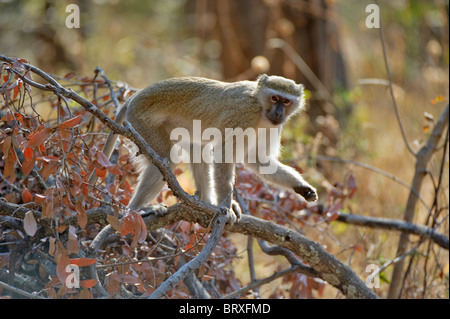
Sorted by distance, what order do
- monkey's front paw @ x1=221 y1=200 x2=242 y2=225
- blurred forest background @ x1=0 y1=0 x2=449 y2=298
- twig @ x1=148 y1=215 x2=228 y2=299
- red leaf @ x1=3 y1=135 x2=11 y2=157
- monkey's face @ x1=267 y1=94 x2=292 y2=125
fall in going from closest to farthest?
twig @ x1=148 y1=215 x2=228 y2=299 < red leaf @ x1=3 y1=135 x2=11 y2=157 < monkey's front paw @ x1=221 y1=200 x2=242 y2=225 < monkey's face @ x1=267 y1=94 x2=292 y2=125 < blurred forest background @ x1=0 y1=0 x2=449 y2=298

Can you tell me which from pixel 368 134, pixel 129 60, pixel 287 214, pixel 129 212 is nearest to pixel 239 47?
pixel 368 134

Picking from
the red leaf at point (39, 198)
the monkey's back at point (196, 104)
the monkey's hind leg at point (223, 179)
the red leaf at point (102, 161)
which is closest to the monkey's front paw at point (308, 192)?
the monkey's hind leg at point (223, 179)

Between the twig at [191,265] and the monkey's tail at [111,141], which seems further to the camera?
the monkey's tail at [111,141]

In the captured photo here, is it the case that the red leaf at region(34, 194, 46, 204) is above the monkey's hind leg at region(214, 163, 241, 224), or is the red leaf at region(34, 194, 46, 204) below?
above

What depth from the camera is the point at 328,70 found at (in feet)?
31.9

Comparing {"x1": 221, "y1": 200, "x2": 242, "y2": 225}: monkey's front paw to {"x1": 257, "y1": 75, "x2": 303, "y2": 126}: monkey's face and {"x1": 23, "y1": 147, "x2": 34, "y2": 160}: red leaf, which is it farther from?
{"x1": 23, "y1": 147, "x2": 34, "y2": 160}: red leaf

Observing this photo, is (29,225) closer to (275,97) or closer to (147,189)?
(147,189)

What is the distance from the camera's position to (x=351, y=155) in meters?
8.30

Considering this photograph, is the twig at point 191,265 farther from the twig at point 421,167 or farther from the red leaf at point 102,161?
the twig at point 421,167

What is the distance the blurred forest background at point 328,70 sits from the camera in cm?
586

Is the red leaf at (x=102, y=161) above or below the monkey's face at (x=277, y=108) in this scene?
below

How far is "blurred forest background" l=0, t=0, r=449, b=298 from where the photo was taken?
19.2 ft

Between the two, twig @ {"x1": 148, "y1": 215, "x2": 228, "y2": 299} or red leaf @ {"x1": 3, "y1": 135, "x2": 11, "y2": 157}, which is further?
red leaf @ {"x1": 3, "y1": 135, "x2": 11, "y2": 157}

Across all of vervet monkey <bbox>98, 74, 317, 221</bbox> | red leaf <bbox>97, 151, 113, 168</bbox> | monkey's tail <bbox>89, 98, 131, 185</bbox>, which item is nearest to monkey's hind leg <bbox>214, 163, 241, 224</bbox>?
vervet monkey <bbox>98, 74, 317, 221</bbox>
